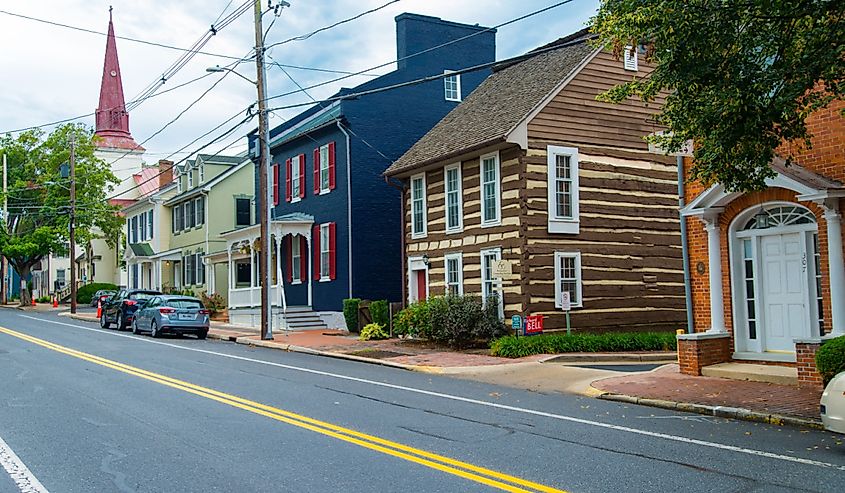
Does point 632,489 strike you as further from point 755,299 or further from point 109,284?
point 109,284

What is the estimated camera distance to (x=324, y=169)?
31141 mm

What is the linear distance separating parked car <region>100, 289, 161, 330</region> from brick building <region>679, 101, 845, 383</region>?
21.5m

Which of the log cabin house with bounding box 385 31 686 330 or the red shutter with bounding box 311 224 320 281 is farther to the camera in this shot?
the red shutter with bounding box 311 224 320 281

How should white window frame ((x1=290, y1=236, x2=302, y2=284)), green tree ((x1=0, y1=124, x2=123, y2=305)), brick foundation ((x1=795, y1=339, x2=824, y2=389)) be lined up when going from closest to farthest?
brick foundation ((x1=795, y1=339, x2=824, y2=389)) < white window frame ((x1=290, y1=236, x2=302, y2=284)) < green tree ((x1=0, y1=124, x2=123, y2=305))

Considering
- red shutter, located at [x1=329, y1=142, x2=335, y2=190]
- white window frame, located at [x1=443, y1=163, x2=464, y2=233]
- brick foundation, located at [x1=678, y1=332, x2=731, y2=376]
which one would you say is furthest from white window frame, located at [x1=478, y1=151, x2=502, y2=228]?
red shutter, located at [x1=329, y1=142, x2=335, y2=190]

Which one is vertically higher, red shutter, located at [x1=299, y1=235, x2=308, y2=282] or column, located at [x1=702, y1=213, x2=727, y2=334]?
red shutter, located at [x1=299, y1=235, x2=308, y2=282]

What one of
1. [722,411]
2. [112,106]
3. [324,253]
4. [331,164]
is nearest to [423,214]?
[331,164]

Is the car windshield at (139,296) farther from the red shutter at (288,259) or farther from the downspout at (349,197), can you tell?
the downspout at (349,197)

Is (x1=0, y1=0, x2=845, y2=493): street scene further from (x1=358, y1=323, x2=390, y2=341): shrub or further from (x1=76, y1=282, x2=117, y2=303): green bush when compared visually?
(x1=76, y1=282, x2=117, y2=303): green bush

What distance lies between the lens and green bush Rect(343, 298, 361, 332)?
1116 inches

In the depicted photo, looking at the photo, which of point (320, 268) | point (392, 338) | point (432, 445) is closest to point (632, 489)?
point (432, 445)

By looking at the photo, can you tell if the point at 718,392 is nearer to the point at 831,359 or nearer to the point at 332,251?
the point at 831,359

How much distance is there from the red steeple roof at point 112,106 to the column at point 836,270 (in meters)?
73.8

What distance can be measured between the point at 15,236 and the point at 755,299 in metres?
55.2
